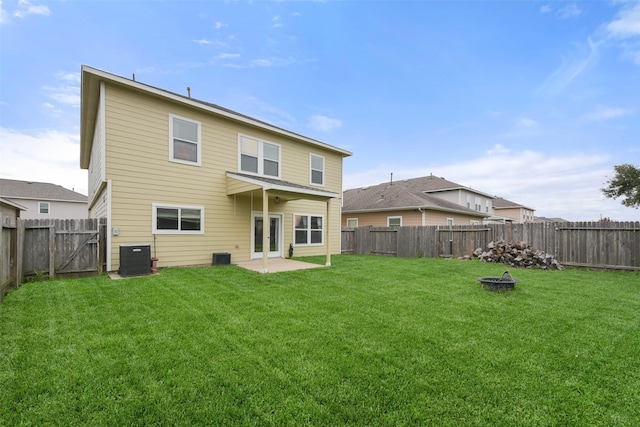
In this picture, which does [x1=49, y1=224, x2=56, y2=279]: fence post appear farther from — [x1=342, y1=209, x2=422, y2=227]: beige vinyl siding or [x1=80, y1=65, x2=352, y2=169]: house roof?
[x1=342, y1=209, x2=422, y2=227]: beige vinyl siding

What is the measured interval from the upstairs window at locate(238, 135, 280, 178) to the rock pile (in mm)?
8861

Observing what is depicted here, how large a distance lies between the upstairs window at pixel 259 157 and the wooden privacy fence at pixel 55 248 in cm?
482

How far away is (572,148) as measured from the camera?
563 inches

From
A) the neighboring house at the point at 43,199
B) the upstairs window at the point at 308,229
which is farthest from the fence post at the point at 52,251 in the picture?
the neighboring house at the point at 43,199

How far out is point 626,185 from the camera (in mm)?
21125

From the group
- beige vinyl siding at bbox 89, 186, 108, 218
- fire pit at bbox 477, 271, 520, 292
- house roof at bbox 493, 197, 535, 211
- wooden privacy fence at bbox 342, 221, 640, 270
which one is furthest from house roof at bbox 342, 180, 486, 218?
house roof at bbox 493, 197, 535, 211

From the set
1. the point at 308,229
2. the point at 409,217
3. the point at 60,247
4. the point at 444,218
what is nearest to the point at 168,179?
the point at 60,247

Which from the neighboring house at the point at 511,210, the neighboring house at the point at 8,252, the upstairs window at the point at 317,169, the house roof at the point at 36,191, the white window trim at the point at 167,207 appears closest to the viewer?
the neighboring house at the point at 8,252

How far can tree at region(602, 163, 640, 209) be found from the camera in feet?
67.7

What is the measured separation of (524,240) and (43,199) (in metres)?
35.7

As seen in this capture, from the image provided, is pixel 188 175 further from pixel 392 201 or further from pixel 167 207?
pixel 392 201

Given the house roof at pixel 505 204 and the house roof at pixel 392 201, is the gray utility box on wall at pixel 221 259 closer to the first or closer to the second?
the house roof at pixel 392 201

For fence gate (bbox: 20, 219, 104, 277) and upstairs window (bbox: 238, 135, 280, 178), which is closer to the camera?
fence gate (bbox: 20, 219, 104, 277)

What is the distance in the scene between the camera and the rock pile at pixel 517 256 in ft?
30.5
